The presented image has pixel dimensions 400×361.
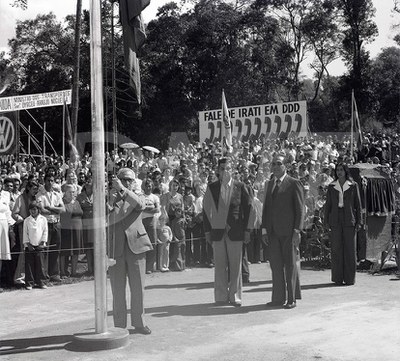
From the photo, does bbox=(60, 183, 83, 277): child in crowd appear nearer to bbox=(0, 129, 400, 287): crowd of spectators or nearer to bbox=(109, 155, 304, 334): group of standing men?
bbox=(0, 129, 400, 287): crowd of spectators

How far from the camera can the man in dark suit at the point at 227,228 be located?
9.26 metres

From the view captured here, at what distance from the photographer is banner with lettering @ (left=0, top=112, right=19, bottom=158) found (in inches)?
520

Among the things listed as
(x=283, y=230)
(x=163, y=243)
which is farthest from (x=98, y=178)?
(x=163, y=243)

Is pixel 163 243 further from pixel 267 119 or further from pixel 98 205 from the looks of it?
pixel 267 119

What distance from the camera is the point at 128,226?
773 cm

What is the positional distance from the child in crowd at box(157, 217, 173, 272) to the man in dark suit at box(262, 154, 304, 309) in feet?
13.4

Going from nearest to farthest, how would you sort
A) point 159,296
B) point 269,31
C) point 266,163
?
point 159,296, point 266,163, point 269,31

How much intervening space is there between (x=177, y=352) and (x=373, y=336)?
2215 millimetres

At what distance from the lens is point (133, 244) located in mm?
7676

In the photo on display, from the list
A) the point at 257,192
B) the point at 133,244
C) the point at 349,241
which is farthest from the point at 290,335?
the point at 257,192

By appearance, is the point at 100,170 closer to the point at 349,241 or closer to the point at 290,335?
the point at 290,335

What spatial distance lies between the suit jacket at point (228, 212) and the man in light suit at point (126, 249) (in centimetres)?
184

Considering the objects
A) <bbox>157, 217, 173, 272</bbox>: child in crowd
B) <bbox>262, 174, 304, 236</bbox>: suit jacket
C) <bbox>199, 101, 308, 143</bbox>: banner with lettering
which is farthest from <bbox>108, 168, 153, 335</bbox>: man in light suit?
<bbox>199, 101, 308, 143</bbox>: banner with lettering

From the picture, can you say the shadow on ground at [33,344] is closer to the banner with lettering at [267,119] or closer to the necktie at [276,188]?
the necktie at [276,188]
